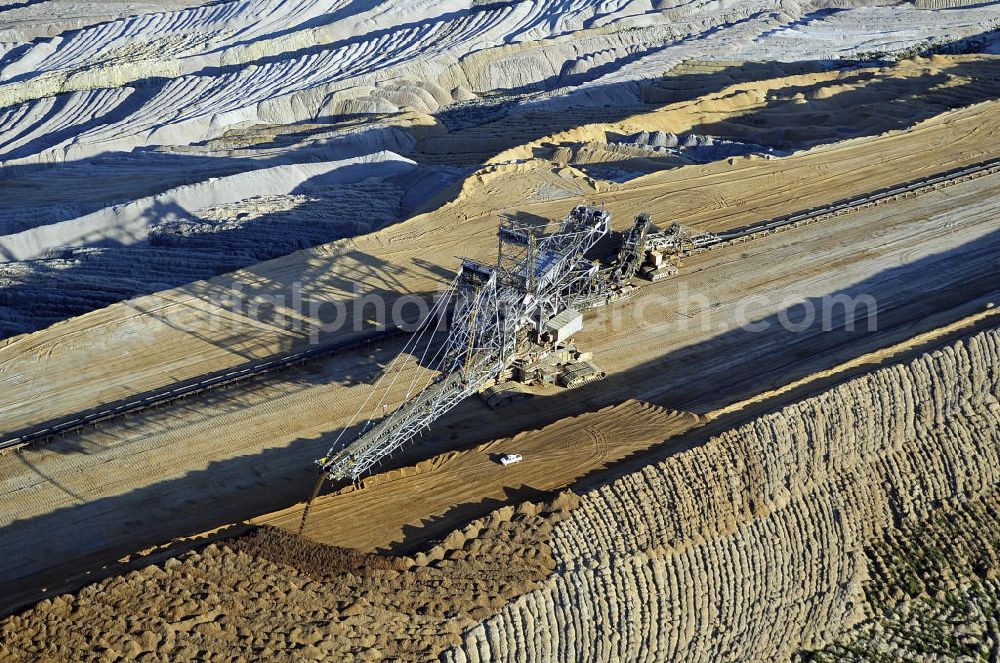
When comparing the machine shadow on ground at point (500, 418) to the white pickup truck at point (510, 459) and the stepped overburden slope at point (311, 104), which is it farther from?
the stepped overburden slope at point (311, 104)

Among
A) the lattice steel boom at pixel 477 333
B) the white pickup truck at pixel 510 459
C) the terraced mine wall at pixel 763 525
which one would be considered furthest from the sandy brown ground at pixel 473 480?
the terraced mine wall at pixel 763 525

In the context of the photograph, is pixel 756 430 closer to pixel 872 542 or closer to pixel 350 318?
pixel 872 542

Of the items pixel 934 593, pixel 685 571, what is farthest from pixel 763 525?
pixel 934 593

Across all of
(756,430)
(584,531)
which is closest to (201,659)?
(584,531)

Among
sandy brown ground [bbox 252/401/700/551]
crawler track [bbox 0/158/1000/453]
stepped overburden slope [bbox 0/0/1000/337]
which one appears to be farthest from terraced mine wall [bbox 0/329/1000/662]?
stepped overburden slope [bbox 0/0/1000/337]

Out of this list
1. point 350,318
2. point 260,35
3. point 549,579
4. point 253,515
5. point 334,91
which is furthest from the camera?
point 260,35
